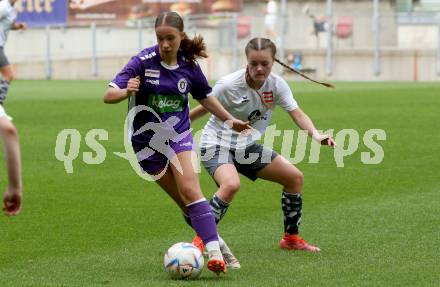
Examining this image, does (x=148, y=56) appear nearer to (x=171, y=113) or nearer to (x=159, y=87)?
(x=159, y=87)

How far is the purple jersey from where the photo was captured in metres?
8.68

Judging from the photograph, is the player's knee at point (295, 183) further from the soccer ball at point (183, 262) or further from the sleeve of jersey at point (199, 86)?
the soccer ball at point (183, 262)

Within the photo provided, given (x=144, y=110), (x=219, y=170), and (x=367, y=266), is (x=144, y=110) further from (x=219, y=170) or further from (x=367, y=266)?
(x=367, y=266)

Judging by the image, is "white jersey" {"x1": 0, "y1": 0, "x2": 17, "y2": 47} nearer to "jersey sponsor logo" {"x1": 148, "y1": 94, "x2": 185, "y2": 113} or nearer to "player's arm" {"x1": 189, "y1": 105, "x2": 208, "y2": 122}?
A: "player's arm" {"x1": 189, "y1": 105, "x2": 208, "y2": 122}

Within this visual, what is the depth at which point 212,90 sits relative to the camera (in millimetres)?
9320

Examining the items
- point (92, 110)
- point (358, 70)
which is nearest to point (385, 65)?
point (358, 70)

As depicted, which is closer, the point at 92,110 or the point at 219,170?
the point at 219,170

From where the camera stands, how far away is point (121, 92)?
27.2 feet

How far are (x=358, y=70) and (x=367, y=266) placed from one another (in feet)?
117

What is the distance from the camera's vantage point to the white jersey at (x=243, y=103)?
31.7ft

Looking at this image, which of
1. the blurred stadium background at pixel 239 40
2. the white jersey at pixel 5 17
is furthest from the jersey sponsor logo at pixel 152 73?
the blurred stadium background at pixel 239 40

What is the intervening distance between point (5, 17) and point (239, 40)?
78.6ft

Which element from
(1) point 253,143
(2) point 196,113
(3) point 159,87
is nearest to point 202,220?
(3) point 159,87

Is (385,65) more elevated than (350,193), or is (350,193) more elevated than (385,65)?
(350,193)
